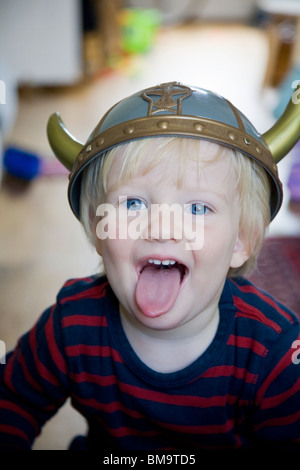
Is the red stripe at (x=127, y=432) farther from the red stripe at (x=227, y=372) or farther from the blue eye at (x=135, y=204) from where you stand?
the blue eye at (x=135, y=204)

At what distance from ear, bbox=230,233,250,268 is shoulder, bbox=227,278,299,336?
72 millimetres

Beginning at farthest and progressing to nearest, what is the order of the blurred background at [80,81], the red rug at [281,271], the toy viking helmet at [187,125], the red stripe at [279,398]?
the blurred background at [80,81] → the red rug at [281,271] → the red stripe at [279,398] → the toy viking helmet at [187,125]

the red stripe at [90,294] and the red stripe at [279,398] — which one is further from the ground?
the red stripe at [90,294]

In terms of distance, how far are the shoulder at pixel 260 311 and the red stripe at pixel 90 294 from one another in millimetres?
200

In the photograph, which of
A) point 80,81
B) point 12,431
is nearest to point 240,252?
point 12,431

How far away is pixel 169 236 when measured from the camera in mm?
635

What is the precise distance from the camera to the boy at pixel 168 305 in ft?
2.11

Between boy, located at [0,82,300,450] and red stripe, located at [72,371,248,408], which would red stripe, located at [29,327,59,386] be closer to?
boy, located at [0,82,300,450]

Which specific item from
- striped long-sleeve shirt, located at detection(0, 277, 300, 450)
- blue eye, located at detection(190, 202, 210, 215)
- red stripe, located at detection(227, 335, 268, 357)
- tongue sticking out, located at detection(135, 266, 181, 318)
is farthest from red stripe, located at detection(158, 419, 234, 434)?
blue eye, located at detection(190, 202, 210, 215)

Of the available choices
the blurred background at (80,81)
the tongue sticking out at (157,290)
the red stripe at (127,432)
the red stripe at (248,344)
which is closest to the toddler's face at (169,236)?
the tongue sticking out at (157,290)

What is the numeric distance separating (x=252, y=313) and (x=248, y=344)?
48 mm

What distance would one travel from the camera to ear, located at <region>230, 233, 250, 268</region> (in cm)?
77

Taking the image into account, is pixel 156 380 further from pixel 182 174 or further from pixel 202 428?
pixel 182 174
